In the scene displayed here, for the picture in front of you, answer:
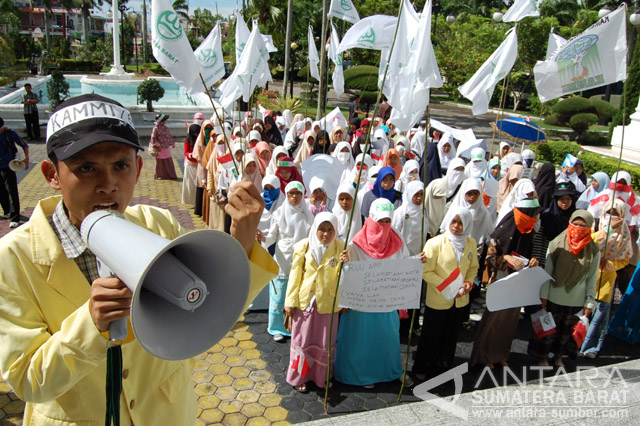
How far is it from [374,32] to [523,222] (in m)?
3.28

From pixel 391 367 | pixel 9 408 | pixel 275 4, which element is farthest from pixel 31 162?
pixel 275 4

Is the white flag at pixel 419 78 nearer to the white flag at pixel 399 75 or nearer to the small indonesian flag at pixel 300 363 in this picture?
the white flag at pixel 399 75

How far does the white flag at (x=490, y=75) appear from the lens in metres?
6.43

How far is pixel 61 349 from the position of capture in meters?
1.31

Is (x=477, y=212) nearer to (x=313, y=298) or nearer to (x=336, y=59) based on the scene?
(x=313, y=298)

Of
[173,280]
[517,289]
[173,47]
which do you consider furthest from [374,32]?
[173,280]

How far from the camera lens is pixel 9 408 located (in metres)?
4.00

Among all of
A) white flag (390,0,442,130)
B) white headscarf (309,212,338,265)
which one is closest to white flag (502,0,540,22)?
white flag (390,0,442,130)

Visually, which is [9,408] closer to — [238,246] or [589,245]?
[238,246]

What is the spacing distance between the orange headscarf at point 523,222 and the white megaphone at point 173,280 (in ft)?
14.6

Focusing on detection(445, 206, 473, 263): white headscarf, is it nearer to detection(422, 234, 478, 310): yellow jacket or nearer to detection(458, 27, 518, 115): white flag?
detection(422, 234, 478, 310): yellow jacket

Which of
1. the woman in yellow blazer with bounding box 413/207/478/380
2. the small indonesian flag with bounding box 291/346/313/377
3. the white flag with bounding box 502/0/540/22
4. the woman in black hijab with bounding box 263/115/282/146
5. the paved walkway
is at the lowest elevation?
the paved walkway

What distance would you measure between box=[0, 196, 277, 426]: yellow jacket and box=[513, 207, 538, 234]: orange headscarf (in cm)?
416

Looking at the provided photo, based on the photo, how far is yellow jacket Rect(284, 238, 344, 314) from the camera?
4348mm
